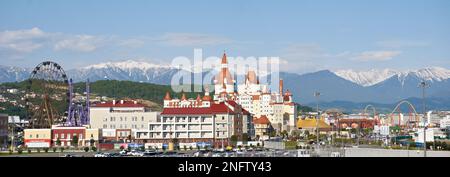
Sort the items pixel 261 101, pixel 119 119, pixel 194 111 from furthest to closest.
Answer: pixel 261 101, pixel 119 119, pixel 194 111

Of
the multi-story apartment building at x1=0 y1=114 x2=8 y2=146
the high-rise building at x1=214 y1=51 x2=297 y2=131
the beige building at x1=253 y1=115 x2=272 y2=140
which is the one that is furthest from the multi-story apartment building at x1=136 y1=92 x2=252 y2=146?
the high-rise building at x1=214 y1=51 x2=297 y2=131

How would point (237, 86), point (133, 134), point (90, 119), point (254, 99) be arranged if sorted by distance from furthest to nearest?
point (237, 86) < point (254, 99) < point (90, 119) < point (133, 134)

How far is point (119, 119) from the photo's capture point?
51.1m

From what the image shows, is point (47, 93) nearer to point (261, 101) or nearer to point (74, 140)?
point (74, 140)

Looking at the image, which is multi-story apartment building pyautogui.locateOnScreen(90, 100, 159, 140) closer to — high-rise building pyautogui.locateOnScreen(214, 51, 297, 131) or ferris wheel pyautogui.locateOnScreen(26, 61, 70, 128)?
ferris wheel pyautogui.locateOnScreen(26, 61, 70, 128)

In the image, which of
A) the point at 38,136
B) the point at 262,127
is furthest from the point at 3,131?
the point at 262,127

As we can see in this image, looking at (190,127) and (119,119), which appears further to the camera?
(119,119)

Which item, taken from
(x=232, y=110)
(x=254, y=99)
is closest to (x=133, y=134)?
(x=232, y=110)

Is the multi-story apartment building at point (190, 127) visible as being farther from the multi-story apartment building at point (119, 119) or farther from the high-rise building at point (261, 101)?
the high-rise building at point (261, 101)

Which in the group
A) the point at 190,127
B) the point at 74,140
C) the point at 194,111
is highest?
Result: the point at 194,111
